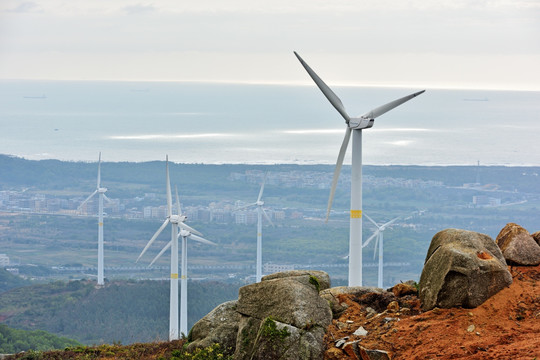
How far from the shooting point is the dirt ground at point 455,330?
50.7 ft

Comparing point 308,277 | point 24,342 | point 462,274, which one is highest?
point 462,274

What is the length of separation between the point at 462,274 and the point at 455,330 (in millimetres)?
1270

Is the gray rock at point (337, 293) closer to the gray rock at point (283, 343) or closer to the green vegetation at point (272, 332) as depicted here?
the gray rock at point (283, 343)

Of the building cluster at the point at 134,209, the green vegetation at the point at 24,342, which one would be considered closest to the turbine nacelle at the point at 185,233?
the green vegetation at the point at 24,342

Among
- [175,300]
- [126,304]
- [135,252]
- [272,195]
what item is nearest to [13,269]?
[135,252]

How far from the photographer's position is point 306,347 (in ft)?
54.4

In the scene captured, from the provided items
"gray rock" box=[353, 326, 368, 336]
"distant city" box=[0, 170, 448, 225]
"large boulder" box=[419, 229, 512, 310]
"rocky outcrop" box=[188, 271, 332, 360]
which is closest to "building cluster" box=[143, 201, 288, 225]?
"distant city" box=[0, 170, 448, 225]

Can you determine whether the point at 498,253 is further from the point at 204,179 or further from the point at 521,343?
the point at 204,179

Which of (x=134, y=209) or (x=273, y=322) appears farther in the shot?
(x=134, y=209)

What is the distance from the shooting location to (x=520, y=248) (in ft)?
64.8

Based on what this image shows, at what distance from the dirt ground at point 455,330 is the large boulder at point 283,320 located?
16.5 inches

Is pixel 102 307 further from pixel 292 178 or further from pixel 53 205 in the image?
pixel 292 178

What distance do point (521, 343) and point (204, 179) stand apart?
602 feet

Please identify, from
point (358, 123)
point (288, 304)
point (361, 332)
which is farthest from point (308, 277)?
point (358, 123)
